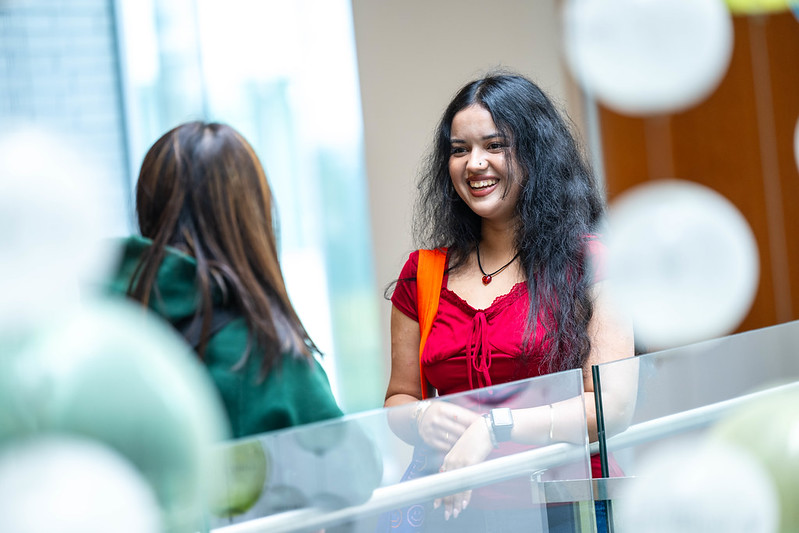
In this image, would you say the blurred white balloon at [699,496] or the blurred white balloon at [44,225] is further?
the blurred white balloon at [699,496]

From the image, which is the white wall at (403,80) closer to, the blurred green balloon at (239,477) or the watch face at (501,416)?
the watch face at (501,416)

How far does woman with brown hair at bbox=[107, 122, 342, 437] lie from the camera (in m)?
0.57

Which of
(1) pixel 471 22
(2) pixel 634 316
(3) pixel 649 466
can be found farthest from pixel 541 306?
(1) pixel 471 22

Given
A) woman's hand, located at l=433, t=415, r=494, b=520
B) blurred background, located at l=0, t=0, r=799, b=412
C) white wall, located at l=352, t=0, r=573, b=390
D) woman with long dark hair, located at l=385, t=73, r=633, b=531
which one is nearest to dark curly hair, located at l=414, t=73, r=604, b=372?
woman with long dark hair, located at l=385, t=73, r=633, b=531

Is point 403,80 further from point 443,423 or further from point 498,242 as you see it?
point 443,423

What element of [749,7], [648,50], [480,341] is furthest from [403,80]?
[480,341]

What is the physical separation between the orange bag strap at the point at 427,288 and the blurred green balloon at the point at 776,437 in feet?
1.15

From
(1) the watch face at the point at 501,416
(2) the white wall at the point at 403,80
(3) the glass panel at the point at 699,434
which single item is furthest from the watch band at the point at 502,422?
(2) the white wall at the point at 403,80

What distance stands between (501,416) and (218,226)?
0.25 meters

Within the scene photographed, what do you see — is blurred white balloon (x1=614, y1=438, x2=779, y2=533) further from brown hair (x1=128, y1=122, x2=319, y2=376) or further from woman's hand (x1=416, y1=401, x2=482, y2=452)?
brown hair (x1=128, y1=122, x2=319, y2=376)

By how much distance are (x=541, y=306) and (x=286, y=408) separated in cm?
43

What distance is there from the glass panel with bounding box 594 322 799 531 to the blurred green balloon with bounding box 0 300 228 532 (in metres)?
0.35

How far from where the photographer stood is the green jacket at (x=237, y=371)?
22.2 inches

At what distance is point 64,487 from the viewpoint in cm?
47
